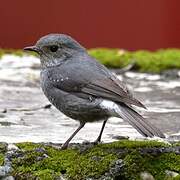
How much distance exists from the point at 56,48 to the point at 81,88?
50 centimetres

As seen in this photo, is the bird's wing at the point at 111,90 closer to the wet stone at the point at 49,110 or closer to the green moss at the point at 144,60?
the wet stone at the point at 49,110

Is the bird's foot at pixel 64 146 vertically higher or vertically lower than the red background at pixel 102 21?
higher

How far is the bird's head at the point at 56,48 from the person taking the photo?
504 centimetres

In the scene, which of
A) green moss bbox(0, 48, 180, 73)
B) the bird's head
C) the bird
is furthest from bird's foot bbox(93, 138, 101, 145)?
green moss bbox(0, 48, 180, 73)

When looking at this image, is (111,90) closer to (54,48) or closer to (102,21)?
(54,48)

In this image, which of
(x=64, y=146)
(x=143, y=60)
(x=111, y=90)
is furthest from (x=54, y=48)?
(x=143, y=60)

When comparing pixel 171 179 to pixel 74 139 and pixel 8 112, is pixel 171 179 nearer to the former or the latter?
pixel 74 139

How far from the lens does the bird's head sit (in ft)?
16.5

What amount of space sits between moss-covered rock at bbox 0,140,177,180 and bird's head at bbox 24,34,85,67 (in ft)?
3.25

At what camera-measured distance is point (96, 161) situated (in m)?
4.01

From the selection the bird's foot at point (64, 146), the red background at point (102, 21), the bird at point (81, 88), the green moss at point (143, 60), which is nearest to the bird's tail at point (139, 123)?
the bird at point (81, 88)

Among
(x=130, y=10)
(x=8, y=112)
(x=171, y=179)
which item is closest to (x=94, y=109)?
(x=171, y=179)

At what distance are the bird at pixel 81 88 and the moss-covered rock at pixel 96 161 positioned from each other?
114 millimetres

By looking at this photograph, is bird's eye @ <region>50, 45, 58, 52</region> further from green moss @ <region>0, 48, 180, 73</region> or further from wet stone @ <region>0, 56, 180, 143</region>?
green moss @ <region>0, 48, 180, 73</region>
